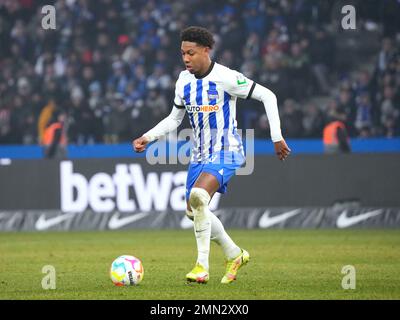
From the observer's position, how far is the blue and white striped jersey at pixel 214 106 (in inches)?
353

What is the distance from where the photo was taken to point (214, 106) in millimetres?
8977

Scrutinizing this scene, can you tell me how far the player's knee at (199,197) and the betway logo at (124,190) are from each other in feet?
22.8

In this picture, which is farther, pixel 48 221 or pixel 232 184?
pixel 48 221

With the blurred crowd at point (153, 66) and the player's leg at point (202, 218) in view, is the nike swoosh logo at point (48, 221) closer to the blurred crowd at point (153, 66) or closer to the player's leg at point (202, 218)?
the blurred crowd at point (153, 66)

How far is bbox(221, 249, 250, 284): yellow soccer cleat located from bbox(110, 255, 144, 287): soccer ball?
0.79m

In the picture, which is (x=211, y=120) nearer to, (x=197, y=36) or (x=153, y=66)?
(x=197, y=36)

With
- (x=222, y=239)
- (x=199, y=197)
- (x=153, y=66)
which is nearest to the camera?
(x=199, y=197)

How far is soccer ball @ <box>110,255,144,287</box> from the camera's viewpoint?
8.64 metres

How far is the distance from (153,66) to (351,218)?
622cm

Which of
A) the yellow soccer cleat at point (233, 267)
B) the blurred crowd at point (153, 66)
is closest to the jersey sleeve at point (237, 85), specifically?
the yellow soccer cleat at point (233, 267)

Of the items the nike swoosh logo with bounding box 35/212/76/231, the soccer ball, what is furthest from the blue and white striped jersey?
the nike swoosh logo with bounding box 35/212/76/231

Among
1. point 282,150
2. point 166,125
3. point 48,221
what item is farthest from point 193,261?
point 48,221

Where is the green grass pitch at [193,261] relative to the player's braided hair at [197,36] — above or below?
below

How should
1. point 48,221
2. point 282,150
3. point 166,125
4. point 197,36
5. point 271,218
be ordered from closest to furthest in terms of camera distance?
point 282,150, point 197,36, point 166,125, point 271,218, point 48,221
